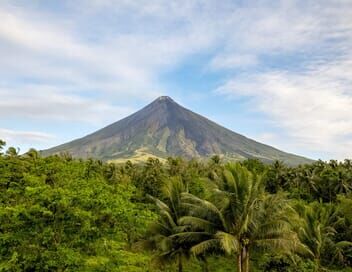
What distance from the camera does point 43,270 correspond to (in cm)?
1838

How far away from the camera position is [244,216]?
22.9 metres

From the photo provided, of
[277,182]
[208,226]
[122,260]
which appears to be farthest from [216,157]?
[122,260]

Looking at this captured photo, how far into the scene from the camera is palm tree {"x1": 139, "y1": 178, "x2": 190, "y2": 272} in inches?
1208

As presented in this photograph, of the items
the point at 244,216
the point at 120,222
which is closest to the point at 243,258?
the point at 244,216

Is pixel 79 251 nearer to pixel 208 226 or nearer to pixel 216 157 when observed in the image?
pixel 208 226

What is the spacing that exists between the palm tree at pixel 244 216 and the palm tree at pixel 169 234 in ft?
20.7

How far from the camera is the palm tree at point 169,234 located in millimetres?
30683

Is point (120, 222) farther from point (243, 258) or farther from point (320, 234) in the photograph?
point (320, 234)

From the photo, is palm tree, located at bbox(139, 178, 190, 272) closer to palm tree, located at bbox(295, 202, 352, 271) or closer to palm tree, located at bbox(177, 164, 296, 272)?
palm tree, located at bbox(177, 164, 296, 272)

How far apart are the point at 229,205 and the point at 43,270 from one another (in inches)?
418

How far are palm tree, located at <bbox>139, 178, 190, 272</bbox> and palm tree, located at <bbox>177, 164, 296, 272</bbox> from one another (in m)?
6.30

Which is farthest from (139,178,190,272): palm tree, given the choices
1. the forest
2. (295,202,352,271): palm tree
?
(295,202,352,271): palm tree

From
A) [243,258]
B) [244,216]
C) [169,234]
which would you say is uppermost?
[244,216]

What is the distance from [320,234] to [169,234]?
16258 millimetres
